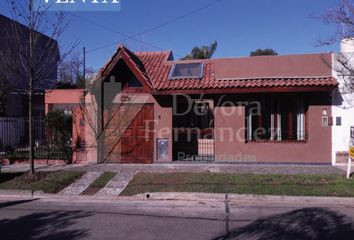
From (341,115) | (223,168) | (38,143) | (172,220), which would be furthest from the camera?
(38,143)

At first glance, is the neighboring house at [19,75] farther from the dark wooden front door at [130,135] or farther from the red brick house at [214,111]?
the dark wooden front door at [130,135]

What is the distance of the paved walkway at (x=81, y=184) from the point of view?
36.4 feet

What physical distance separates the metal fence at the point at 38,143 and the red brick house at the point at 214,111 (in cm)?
107

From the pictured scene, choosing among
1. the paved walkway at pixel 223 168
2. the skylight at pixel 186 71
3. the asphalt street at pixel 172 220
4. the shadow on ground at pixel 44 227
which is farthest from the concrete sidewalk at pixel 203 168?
the shadow on ground at pixel 44 227

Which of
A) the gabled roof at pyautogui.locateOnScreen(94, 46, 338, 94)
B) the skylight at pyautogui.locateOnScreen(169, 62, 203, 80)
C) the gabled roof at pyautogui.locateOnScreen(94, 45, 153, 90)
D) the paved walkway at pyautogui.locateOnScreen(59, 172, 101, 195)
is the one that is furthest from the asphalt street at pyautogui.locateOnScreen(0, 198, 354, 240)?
the skylight at pyautogui.locateOnScreen(169, 62, 203, 80)

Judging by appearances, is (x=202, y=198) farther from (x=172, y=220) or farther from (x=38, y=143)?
(x=38, y=143)

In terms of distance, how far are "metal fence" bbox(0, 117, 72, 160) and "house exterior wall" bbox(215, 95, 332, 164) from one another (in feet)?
19.6

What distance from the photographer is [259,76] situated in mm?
14945

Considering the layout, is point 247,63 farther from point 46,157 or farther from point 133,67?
point 46,157

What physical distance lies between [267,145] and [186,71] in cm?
434

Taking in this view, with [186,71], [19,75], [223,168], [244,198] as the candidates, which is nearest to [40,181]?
[19,75]

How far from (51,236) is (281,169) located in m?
8.58

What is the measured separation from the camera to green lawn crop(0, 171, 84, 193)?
1127 centimetres

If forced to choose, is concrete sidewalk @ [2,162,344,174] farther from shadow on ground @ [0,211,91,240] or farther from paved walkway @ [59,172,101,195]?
shadow on ground @ [0,211,91,240]
